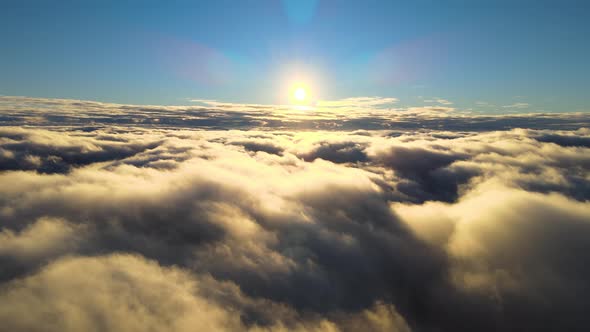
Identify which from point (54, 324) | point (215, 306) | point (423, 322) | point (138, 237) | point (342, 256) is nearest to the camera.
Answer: point (54, 324)

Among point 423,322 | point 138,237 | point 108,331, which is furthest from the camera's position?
point 423,322

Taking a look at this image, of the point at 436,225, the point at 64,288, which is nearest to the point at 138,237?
the point at 64,288

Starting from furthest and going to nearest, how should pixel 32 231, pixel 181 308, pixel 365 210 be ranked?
pixel 365 210, pixel 32 231, pixel 181 308

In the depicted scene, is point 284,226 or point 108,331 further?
point 284,226

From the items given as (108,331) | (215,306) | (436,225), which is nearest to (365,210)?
(436,225)

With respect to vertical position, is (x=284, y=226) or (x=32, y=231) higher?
(x=32, y=231)

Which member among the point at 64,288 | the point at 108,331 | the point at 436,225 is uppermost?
the point at 64,288

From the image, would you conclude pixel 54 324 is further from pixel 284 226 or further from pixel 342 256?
pixel 342 256

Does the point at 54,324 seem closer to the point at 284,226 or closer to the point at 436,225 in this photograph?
the point at 284,226

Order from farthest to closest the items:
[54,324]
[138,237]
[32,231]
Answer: [138,237], [32,231], [54,324]
